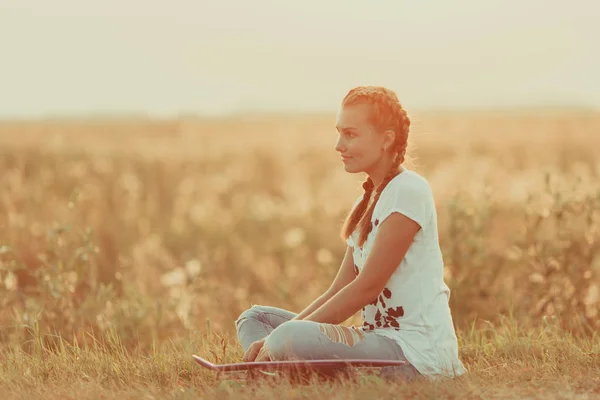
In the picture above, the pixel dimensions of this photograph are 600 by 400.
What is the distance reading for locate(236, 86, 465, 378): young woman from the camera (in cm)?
423

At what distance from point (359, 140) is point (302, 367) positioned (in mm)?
1108

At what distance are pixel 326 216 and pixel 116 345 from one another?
623 centimetres

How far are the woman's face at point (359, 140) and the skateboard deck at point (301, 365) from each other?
927 mm

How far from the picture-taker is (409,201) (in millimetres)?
4242

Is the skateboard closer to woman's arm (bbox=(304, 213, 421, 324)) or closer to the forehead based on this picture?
woman's arm (bbox=(304, 213, 421, 324))

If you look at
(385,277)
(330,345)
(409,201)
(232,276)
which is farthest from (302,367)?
(232,276)

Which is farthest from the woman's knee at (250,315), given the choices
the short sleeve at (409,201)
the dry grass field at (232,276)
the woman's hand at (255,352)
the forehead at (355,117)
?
the forehead at (355,117)

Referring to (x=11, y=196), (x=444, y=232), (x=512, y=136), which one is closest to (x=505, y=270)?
(x=444, y=232)

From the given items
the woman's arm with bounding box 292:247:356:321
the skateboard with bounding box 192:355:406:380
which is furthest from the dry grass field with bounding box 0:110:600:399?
the woman's arm with bounding box 292:247:356:321

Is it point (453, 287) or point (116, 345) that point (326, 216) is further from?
point (116, 345)

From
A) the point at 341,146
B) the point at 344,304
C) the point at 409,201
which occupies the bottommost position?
the point at 344,304

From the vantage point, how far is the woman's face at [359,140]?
4.41 metres

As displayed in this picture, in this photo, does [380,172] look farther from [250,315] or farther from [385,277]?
[250,315]

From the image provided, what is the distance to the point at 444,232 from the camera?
9445 millimetres
